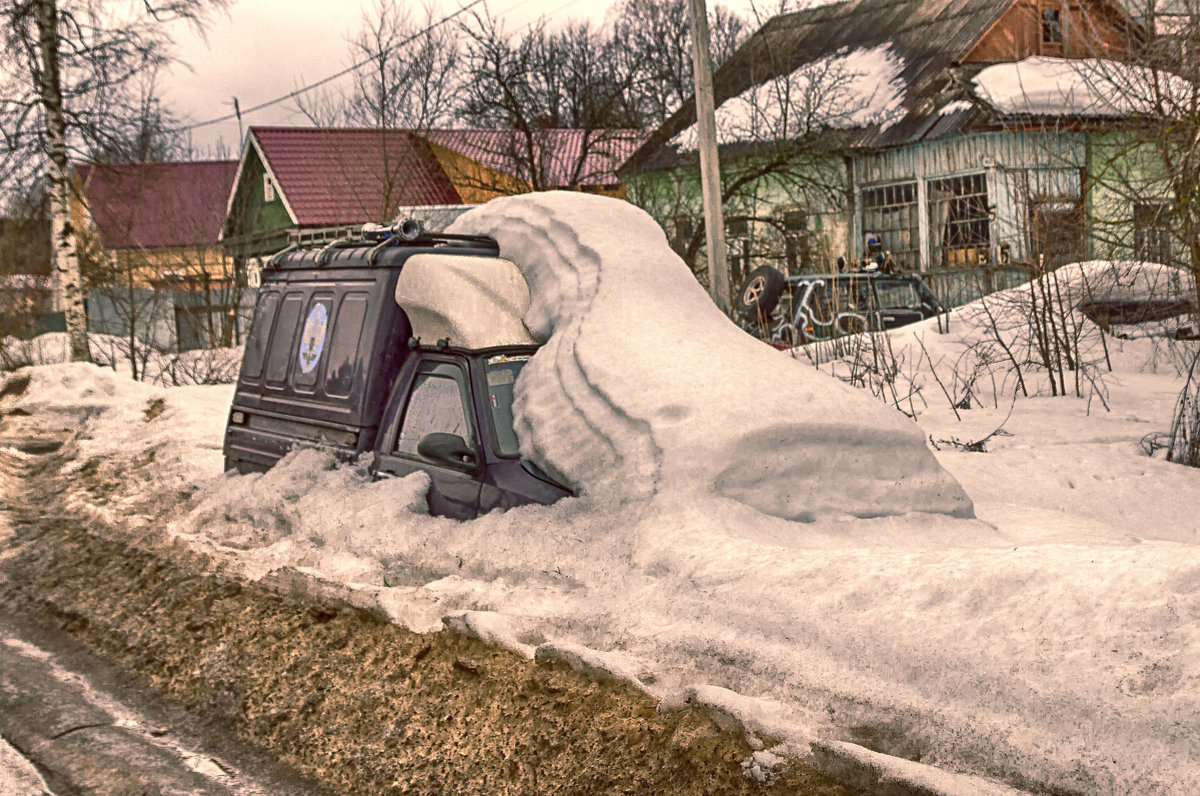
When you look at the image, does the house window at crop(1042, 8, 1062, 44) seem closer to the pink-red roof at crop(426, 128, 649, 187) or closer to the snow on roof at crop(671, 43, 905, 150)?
the snow on roof at crop(671, 43, 905, 150)

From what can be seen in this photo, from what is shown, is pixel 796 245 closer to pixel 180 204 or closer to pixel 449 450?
pixel 449 450

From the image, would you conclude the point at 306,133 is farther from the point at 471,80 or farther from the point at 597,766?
the point at 597,766

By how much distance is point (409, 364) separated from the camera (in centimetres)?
701

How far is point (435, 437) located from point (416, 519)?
1.67 feet

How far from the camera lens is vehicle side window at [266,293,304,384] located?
7992 mm

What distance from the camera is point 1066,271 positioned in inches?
480

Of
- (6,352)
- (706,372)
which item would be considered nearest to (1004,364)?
(706,372)

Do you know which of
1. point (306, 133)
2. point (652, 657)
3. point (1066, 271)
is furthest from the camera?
point (306, 133)

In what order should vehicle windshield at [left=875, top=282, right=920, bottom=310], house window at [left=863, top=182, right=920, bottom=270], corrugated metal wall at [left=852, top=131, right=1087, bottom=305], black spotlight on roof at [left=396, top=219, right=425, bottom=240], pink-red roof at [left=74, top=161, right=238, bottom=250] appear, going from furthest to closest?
pink-red roof at [left=74, top=161, right=238, bottom=250]
house window at [left=863, top=182, right=920, bottom=270]
corrugated metal wall at [left=852, top=131, right=1087, bottom=305]
vehicle windshield at [left=875, top=282, right=920, bottom=310]
black spotlight on roof at [left=396, top=219, right=425, bottom=240]

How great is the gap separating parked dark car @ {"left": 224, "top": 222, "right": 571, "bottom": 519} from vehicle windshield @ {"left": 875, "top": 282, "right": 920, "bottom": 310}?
9.54 metres

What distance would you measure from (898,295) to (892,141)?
7.78 m

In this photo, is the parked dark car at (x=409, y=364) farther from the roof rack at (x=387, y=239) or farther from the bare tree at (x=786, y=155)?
the bare tree at (x=786, y=155)

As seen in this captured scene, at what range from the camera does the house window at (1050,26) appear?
79.8 feet

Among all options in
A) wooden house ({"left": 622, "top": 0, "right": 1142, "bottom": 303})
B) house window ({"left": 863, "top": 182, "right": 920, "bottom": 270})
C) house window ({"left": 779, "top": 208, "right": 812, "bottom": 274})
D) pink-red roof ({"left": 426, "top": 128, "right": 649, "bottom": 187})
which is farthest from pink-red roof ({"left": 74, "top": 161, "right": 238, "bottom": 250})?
house window ({"left": 863, "top": 182, "right": 920, "bottom": 270})
